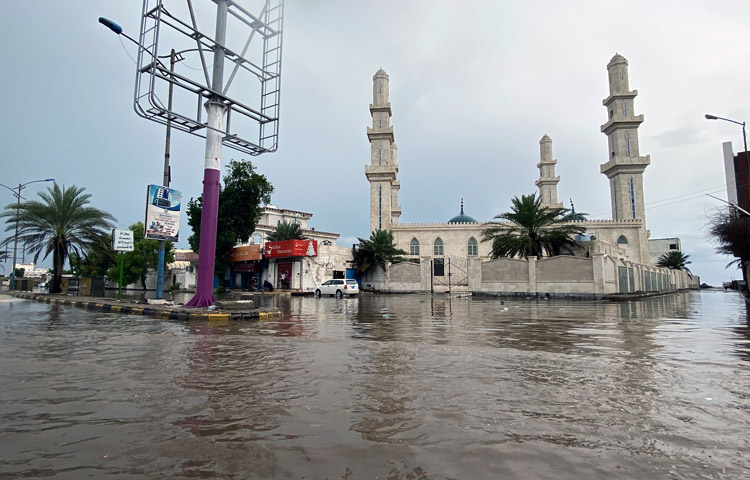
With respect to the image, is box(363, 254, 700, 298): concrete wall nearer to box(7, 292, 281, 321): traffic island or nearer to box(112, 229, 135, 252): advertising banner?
box(7, 292, 281, 321): traffic island

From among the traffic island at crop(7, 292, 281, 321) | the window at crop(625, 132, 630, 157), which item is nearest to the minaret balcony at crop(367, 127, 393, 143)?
the window at crop(625, 132, 630, 157)

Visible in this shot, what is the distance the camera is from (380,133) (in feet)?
190

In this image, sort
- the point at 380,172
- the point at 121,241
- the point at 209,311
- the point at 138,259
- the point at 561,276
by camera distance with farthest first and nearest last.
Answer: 1. the point at 380,172
2. the point at 138,259
3. the point at 561,276
4. the point at 121,241
5. the point at 209,311

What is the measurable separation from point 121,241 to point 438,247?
4242cm

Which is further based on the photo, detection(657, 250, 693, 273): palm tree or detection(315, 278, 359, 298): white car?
detection(657, 250, 693, 273): palm tree

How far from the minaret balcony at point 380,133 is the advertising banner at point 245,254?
2750 centimetres

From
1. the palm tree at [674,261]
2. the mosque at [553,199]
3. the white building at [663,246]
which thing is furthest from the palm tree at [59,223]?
the white building at [663,246]

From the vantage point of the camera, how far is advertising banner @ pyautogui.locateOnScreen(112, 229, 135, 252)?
1847 cm

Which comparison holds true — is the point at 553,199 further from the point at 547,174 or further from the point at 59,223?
the point at 59,223

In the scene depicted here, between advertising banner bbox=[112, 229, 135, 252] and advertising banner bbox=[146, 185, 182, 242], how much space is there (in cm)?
326

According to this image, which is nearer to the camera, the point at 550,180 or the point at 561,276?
the point at 561,276

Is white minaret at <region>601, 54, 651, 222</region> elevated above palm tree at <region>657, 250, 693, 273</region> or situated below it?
above

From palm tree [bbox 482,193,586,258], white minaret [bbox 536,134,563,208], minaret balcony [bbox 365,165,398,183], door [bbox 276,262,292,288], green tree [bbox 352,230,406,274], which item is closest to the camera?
palm tree [bbox 482,193,586,258]

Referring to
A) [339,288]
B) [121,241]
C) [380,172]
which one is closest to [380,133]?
[380,172]
